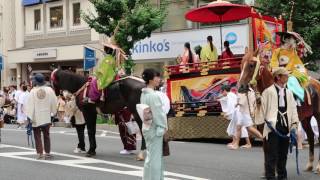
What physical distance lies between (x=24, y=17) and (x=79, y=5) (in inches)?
216

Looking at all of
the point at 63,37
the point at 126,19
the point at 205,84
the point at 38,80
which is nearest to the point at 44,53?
the point at 63,37

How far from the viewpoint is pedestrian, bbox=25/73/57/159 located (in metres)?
12.3

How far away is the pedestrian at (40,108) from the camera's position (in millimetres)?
12258

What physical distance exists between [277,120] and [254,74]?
85 cm

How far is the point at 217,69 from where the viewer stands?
15805 mm

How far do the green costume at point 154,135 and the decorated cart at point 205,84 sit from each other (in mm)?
7702

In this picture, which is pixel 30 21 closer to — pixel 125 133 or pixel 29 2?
pixel 29 2

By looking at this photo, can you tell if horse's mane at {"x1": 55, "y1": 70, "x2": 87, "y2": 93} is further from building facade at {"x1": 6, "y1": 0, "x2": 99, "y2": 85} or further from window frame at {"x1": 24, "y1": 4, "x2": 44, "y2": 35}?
window frame at {"x1": 24, "y1": 4, "x2": 44, "y2": 35}

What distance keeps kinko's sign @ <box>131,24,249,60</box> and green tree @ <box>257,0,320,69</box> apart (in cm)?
590

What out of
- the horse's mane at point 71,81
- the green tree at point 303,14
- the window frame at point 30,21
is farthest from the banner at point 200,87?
the window frame at point 30,21

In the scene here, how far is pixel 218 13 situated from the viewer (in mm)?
17125

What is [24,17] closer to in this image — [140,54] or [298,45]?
[140,54]

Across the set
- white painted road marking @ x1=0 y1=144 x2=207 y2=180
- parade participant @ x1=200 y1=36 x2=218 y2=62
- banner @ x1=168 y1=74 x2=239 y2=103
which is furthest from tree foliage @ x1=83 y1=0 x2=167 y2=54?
white painted road marking @ x1=0 y1=144 x2=207 y2=180

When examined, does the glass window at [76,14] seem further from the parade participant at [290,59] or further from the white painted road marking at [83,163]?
the parade participant at [290,59]
